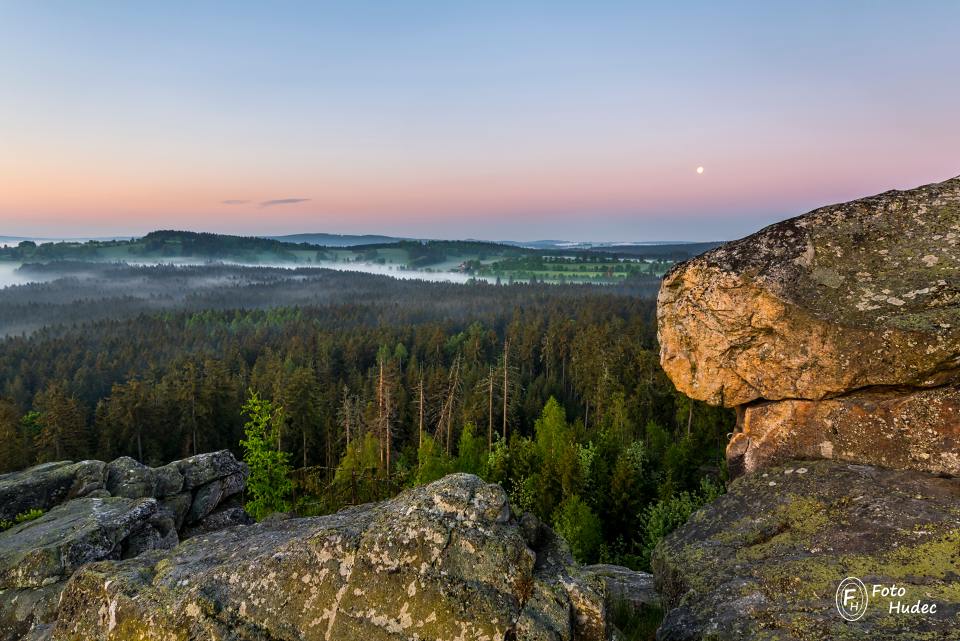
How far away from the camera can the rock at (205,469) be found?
22.8 metres

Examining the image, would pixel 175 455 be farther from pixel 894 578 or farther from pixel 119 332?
pixel 119 332

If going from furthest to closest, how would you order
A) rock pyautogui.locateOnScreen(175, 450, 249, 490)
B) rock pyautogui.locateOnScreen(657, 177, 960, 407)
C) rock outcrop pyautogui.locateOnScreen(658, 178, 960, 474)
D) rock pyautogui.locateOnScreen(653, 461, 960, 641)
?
rock pyautogui.locateOnScreen(175, 450, 249, 490) → rock pyautogui.locateOnScreen(657, 177, 960, 407) → rock outcrop pyautogui.locateOnScreen(658, 178, 960, 474) → rock pyautogui.locateOnScreen(653, 461, 960, 641)

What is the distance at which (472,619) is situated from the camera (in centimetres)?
480

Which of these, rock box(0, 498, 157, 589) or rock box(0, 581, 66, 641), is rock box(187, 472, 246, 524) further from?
rock box(0, 581, 66, 641)

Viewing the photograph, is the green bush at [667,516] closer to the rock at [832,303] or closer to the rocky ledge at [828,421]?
the rocky ledge at [828,421]

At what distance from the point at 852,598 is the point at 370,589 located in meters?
5.80

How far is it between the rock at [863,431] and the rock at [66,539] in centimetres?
1501

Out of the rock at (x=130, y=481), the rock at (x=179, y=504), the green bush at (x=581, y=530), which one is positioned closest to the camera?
the rock at (x=179, y=504)

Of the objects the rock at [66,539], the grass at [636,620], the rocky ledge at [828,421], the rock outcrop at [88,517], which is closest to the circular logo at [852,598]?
the rocky ledge at [828,421]

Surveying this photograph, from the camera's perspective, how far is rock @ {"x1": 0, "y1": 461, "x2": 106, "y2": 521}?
717 inches

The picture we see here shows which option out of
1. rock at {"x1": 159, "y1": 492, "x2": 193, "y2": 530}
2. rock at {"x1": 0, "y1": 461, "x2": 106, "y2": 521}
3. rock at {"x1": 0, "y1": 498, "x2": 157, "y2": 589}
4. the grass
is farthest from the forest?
the grass

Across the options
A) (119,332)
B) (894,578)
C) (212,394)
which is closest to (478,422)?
(212,394)

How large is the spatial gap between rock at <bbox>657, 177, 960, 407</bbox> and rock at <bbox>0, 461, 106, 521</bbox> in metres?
23.4

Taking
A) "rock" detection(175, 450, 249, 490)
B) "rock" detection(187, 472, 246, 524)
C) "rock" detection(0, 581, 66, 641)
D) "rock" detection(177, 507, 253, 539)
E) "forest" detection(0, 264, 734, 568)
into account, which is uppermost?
"rock" detection(0, 581, 66, 641)
